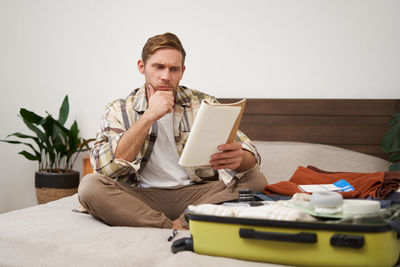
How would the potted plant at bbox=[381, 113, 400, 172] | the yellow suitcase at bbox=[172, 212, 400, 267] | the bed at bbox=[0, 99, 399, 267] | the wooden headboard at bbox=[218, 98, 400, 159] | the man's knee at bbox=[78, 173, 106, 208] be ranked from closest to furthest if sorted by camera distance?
the yellow suitcase at bbox=[172, 212, 400, 267], the bed at bbox=[0, 99, 399, 267], the man's knee at bbox=[78, 173, 106, 208], the potted plant at bbox=[381, 113, 400, 172], the wooden headboard at bbox=[218, 98, 400, 159]

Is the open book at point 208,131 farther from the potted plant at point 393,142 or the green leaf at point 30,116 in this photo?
the green leaf at point 30,116

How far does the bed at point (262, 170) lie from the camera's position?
121cm

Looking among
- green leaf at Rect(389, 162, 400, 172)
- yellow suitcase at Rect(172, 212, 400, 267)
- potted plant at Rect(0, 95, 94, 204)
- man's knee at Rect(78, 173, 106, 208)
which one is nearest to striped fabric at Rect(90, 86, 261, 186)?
man's knee at Rect(78, 173, 106, 208)

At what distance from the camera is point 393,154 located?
8.27 ft

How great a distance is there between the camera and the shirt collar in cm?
188

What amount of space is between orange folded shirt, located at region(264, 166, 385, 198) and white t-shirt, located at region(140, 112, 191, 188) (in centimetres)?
36

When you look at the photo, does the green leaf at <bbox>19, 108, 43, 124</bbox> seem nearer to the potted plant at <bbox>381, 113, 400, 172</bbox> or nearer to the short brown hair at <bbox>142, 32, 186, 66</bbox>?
the short brown hair at <bbox>142, 32, 186, 66</bbox>

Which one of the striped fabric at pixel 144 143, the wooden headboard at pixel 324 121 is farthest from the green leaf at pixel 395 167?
the striped fabric at pixel 144 143

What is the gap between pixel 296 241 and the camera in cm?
102

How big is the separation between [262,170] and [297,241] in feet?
4.70

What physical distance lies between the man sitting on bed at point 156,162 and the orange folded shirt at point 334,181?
0.08 metres

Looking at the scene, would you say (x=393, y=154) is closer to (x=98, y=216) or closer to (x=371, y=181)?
(x=371, y=181)

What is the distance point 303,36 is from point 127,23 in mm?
1250

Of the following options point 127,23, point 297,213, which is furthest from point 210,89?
point 297,213
